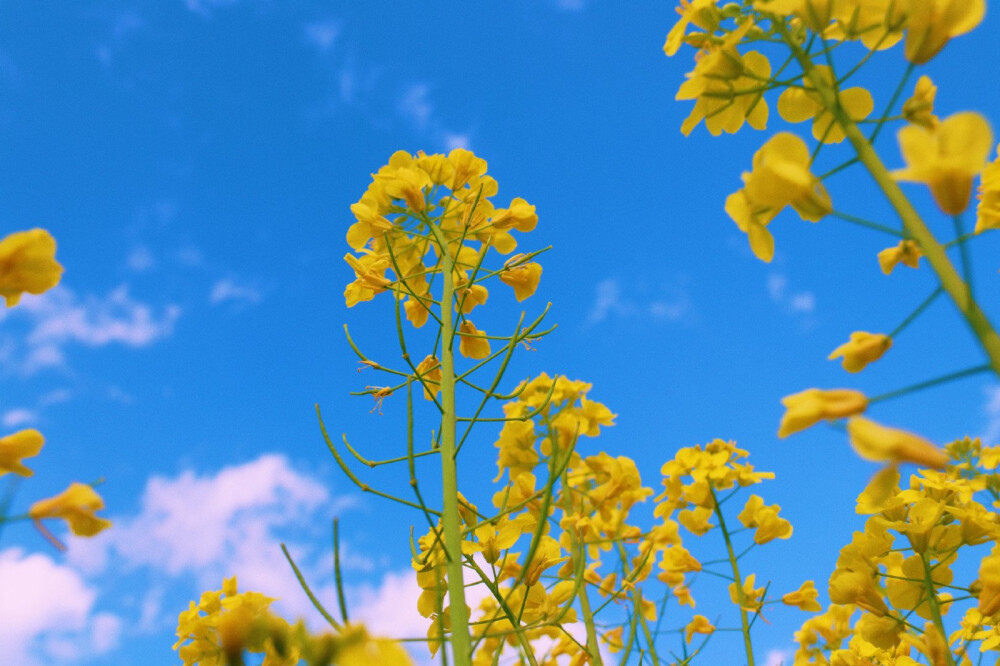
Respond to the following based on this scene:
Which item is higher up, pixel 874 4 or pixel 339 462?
pixel 874 4

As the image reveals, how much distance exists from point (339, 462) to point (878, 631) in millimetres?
1912

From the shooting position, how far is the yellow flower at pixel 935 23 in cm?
124

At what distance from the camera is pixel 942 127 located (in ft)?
3.42

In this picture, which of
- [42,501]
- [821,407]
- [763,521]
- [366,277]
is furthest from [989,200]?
[42,501]

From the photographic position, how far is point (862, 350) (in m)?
1.22

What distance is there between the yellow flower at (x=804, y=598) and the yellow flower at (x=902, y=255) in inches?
102

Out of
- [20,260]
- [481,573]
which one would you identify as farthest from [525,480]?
[20,260]

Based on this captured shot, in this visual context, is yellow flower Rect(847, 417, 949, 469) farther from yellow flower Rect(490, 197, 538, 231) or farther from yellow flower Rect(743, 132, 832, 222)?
yellow flower Rect(490, 197, 538, 231)

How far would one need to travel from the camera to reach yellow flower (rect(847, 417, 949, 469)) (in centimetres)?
98

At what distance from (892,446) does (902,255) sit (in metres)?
0.79

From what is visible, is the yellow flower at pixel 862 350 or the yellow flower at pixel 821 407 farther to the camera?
the yellow flower at pixel 862 350

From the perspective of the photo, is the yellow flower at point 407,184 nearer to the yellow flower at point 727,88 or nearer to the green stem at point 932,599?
the yellow flower at point 727,88

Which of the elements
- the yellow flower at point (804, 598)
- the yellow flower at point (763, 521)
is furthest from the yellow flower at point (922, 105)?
the yellow flower at point (804, 598)

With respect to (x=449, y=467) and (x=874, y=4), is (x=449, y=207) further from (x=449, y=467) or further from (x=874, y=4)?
(x=874, y=4)
